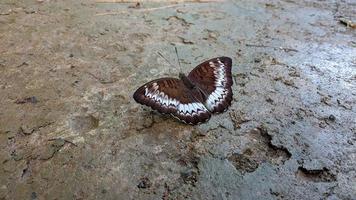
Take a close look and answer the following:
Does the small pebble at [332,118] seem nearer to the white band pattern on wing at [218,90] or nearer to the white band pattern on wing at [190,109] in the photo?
the white band pattern on wing at [218,90]

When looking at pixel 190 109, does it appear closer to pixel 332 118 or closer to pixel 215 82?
pixel 215 82

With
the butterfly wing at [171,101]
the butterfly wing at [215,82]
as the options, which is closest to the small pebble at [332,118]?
the butterfly wing at [215,82]

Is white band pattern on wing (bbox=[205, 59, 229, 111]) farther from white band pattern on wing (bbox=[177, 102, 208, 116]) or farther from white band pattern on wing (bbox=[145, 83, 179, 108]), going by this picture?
white band pattern on wing (bbox=[145, 83, 179, 108])

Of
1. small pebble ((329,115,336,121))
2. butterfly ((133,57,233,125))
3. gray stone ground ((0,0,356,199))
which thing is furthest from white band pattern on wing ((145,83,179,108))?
small pebble ((329,115,336,121))

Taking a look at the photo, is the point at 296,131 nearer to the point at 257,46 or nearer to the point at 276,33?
the point at 257,46

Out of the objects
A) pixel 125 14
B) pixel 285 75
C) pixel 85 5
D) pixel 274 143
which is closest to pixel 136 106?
pixel 274 143
